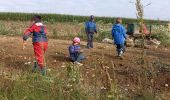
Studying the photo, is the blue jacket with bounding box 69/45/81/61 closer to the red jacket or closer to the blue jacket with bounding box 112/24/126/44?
the blue jacket with bounding box 112/24/126/44

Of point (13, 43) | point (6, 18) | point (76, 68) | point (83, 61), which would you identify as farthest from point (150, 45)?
point (6, 18)

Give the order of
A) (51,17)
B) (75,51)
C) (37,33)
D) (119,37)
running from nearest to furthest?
(37,33) → (75,51) → (119,37) → (51,17)

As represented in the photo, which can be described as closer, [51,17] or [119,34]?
[119,34]

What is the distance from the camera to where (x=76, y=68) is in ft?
25.0

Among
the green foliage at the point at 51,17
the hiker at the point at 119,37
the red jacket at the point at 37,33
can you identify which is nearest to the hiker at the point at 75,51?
the hiker at the point at 119,37

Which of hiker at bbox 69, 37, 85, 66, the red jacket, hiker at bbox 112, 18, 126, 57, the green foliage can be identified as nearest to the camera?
the red jacket

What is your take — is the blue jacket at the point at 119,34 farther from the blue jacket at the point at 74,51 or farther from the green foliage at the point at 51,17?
the green foliage at the point at 51,17

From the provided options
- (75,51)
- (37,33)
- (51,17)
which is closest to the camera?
(37,33)

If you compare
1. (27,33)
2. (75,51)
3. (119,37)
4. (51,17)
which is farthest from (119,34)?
(51,17)

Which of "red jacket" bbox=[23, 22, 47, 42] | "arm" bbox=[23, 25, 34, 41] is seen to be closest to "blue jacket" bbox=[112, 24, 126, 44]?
"red jacket" bbox=[23, 22, 47, 42]

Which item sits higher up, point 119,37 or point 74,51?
point 119,37

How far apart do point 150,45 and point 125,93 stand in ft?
55.2

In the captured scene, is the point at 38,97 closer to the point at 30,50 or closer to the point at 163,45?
the point at 30,50

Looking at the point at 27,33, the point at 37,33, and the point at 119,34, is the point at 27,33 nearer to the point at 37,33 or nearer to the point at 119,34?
the point at 37,33
